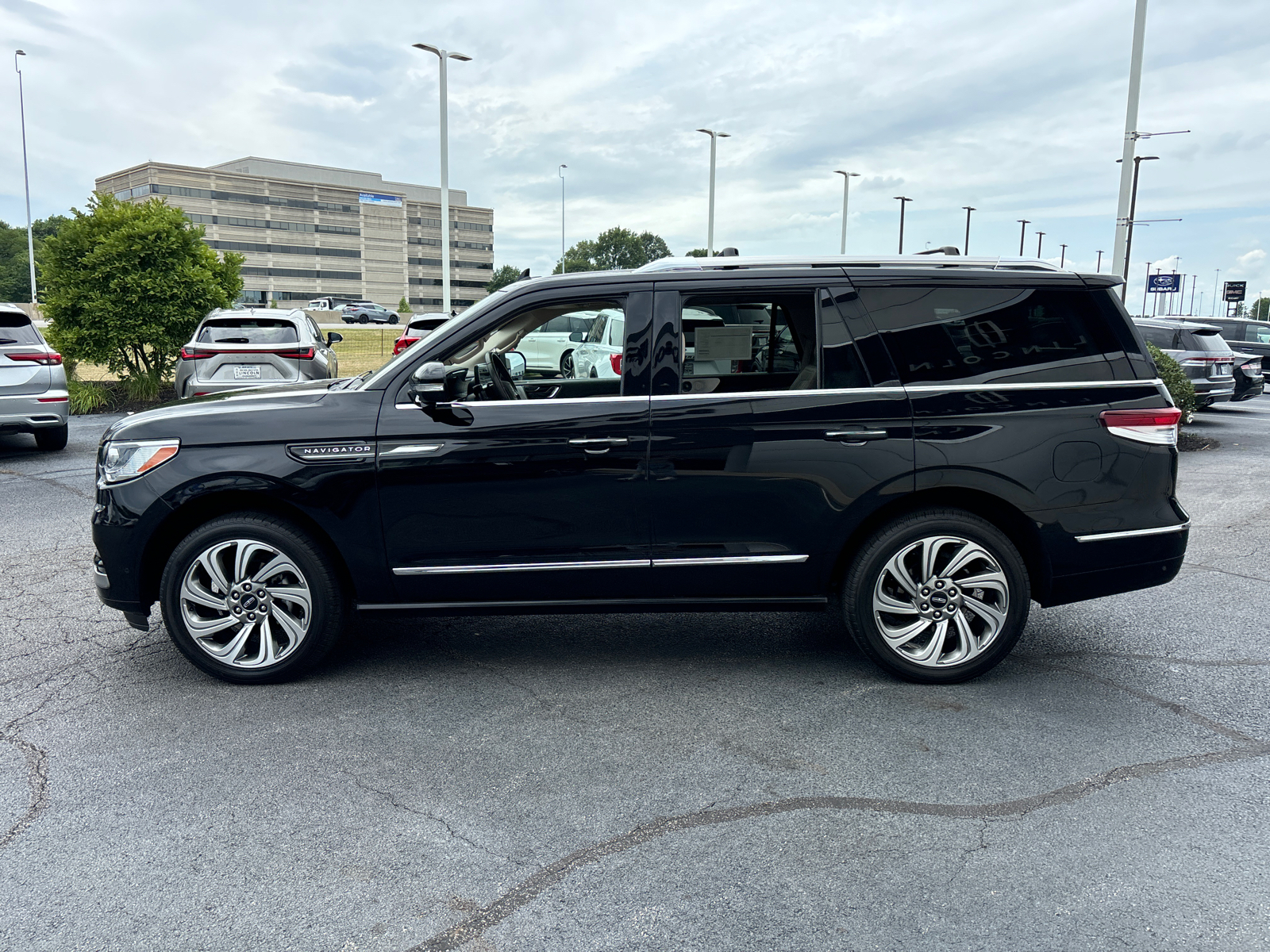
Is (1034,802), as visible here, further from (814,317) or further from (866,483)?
(814,317)

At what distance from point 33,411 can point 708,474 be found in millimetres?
9531

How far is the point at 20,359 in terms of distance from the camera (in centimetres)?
1054

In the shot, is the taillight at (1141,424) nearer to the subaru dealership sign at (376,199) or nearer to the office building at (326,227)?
the office building at (326,227)

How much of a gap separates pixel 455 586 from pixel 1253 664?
3.84 meters

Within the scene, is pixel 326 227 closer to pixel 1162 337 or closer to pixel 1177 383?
pixel 1162 337

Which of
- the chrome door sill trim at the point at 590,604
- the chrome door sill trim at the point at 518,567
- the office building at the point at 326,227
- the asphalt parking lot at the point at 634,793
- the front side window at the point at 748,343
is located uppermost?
the office building at the point at 326,227

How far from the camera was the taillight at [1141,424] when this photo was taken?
4328mm

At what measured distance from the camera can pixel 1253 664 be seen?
15.5ft

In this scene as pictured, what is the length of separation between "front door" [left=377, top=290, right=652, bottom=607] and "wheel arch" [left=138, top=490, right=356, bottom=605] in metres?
0.31

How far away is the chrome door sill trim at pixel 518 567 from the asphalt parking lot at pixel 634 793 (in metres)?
0.54

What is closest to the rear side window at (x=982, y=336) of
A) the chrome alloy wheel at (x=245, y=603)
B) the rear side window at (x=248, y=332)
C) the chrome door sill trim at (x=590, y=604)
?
the chrome door sill trim at (x=590, y=604)

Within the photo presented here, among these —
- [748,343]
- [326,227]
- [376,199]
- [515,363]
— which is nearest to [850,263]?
[748,343]

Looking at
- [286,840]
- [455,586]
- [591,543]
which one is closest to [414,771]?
[286,840]

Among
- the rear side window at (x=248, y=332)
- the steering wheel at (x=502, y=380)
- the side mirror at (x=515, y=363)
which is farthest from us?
the rear side window at (x=248, y=332)
